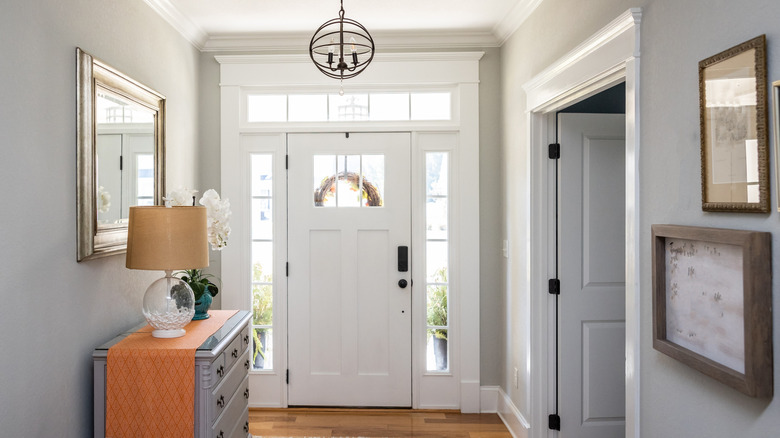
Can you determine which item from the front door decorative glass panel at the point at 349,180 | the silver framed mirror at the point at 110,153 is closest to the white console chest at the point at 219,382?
the silver framed mirror at the point at 110,153

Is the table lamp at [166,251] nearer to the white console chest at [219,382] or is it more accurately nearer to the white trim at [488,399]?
the white console chest at [219,382]

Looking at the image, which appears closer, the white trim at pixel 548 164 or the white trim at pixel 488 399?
the white trim at pixel 548 164

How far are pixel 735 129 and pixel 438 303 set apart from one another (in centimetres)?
247

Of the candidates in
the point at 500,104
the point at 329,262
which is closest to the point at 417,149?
the point at 500,104

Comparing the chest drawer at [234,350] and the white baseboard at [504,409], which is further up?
the chest drawer at [234,350]

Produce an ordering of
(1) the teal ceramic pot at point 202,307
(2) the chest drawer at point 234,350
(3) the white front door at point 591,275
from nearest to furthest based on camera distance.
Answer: (2) the chest drawer at point 234,350 → (1) the teal ceramic pot at point 202,307 → (3) the white front door at point 591,275

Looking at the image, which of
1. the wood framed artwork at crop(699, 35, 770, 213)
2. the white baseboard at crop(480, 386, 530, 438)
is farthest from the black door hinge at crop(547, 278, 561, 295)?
the wood framed artwork at crop(699, 35, 770, 213)

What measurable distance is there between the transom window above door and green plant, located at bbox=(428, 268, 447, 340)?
3.79ft

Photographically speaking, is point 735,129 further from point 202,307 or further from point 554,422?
point 202,307

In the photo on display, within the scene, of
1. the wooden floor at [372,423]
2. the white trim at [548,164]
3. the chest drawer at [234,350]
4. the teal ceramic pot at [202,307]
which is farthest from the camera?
the wooden floor at [372,423]

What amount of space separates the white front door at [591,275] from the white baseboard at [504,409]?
0.83ft

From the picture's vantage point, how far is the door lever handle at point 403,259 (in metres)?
3.47

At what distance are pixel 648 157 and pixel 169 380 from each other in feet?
6.70

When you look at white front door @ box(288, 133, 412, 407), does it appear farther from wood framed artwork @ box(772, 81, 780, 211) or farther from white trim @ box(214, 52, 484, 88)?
wood framed artwork @ box(772, 81, 780, 211)
